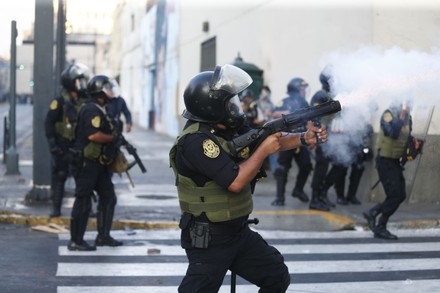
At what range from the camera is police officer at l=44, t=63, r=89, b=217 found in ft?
31.9

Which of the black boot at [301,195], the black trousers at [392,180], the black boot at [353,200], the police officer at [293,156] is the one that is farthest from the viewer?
the black boot at [301,195]

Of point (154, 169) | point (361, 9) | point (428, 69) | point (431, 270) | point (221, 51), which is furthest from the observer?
point (221, 51)

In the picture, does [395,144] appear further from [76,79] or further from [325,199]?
[76,79]

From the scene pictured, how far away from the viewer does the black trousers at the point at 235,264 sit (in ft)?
14.6

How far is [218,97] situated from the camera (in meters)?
4.55

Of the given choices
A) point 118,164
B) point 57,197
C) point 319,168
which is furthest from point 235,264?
point 319,168

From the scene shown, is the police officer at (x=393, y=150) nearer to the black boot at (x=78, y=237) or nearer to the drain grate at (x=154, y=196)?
the black boot at (x=78, y=237)

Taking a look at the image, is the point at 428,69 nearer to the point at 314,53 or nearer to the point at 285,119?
the point at 285,119

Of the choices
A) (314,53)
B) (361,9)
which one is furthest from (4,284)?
(314,53)

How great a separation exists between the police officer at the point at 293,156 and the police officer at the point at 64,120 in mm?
3184

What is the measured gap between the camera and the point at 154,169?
17672mm

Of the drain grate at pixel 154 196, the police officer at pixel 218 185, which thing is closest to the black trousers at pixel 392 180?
the police officer at pixel 218 185

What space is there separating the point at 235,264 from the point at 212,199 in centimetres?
46

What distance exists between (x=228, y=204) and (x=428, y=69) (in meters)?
2.26
